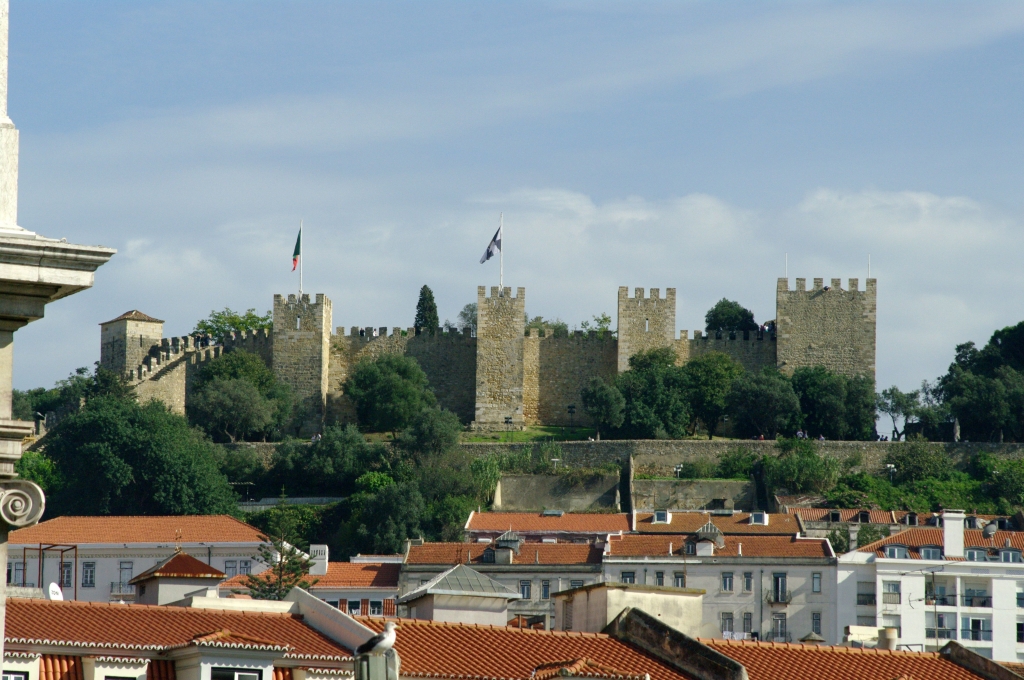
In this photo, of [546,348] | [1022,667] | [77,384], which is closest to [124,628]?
[1022,667]

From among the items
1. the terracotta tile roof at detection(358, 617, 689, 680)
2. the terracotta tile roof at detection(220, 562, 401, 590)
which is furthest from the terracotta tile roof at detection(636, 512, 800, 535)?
the terracotta tile roof at detection(358, 617, 689, 680)

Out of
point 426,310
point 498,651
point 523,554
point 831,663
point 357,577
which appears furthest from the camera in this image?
point 426,310

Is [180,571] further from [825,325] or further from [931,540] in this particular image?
[825,325]

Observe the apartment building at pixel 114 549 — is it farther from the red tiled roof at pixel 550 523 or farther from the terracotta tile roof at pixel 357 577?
the red tiled roof at pixel 550 523

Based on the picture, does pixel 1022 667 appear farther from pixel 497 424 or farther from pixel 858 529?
pixel 497 424

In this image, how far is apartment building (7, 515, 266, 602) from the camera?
53.4 meters

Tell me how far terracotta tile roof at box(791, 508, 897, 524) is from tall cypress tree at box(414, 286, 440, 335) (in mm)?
25004

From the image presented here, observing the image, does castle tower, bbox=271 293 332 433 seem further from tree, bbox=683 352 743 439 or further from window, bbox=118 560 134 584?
window, bbox=118 560 134 584

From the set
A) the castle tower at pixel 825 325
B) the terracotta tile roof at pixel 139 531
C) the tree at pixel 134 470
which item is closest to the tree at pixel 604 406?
the castle tower at pixel 825 325

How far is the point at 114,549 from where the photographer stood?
55.4 meters

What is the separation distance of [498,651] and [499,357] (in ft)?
193

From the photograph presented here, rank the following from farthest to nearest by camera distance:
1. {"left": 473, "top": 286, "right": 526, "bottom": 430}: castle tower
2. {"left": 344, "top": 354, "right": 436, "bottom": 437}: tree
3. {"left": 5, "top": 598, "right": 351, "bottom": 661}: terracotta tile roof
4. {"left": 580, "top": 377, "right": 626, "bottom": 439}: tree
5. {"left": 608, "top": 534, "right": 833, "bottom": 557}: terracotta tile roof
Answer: {"left": 473, "top": 286, "right": 526, "bottom": 430}: castle tower → {"left": 344, "top": 354, "right": 436, "bottom": 437}: tree → {"left": 580, "top": 377, "right": 626, "bottom": 439}: tree → {"left": 608, "top": 534, "right": 833, "bottom": 557}: terracotta tile roof → {"left": 5, "top": 598, "right": 351, "bottom": 661}: terracotta tile roof

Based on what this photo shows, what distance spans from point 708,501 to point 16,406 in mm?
36822

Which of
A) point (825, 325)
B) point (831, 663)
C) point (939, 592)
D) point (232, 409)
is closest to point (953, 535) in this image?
point (939, 592)
